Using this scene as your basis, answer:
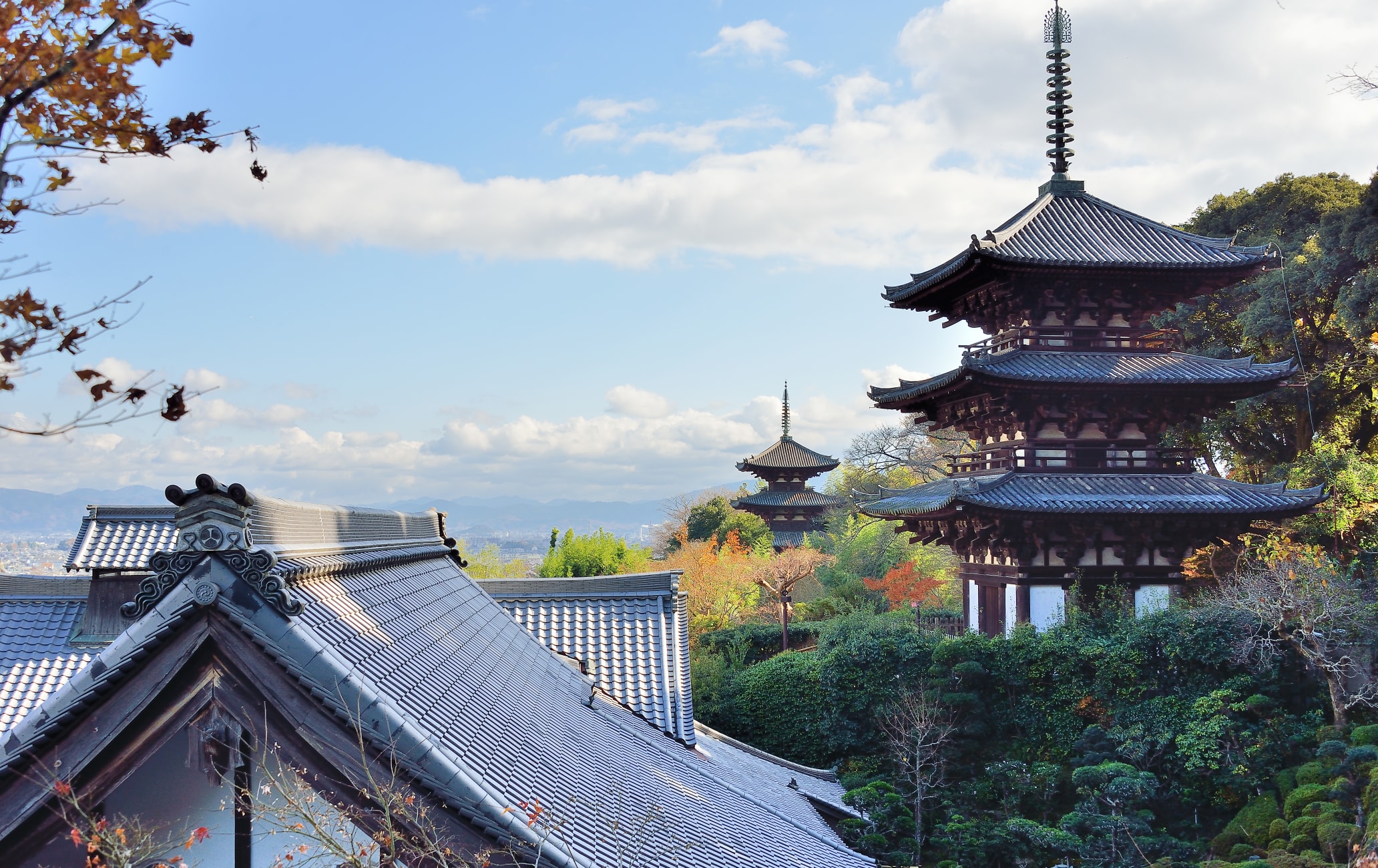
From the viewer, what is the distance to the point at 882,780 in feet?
47.4

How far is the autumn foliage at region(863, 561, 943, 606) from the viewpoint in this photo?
26891 mm

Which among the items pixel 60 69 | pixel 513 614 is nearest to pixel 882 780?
pixel 513 614

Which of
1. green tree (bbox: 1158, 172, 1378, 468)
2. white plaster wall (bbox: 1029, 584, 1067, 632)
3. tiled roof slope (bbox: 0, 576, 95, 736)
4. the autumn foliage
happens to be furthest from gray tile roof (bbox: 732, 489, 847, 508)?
tiled roof slope (bbox: 0, 576, 95, 736)

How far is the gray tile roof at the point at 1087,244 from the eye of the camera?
16750 mm

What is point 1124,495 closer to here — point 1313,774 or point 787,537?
point 1313,774

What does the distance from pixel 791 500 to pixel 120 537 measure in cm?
2854

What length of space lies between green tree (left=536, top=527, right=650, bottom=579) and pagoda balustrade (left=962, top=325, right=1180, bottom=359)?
17.3 metres

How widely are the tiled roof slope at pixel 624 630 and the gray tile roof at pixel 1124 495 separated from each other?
6023 mm

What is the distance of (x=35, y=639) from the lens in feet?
46.9

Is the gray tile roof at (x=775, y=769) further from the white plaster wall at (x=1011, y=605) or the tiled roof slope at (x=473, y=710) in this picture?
the white plaster wall at (x=1011, y=605)

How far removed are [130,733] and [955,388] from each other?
15.5 meters

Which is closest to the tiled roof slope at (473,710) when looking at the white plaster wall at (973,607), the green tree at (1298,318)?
the white plaster wall at (973,607)

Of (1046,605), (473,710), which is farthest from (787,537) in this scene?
(473,710)

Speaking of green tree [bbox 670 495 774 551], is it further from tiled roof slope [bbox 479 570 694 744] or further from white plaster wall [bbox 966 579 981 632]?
tiled roof slope [bbox 479 570 694 744]
